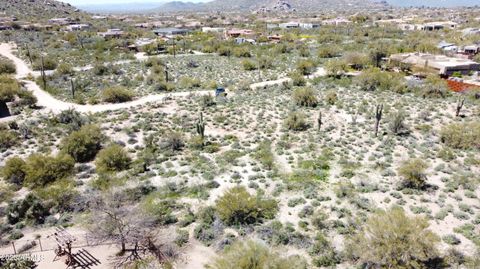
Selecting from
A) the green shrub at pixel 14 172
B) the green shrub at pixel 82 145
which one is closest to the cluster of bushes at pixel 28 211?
the green shrub at pixel 14 172

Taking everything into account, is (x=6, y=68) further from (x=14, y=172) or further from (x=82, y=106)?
(x=14, y=172)

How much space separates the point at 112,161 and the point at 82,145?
12.7 ft

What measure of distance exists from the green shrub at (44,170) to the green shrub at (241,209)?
1111 cm

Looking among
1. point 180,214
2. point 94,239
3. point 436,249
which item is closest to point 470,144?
point 436,249

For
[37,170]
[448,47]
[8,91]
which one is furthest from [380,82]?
[8,91]

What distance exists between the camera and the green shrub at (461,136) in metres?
26.9

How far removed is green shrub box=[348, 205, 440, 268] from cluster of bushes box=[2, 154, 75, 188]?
18.6m

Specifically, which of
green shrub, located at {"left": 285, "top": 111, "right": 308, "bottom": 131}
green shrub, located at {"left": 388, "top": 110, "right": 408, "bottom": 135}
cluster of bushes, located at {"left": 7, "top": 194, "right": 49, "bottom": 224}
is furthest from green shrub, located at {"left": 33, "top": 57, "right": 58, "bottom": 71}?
green shrub, located at {"left": 388, "top": 110, "right": 408, "bottom": 135}

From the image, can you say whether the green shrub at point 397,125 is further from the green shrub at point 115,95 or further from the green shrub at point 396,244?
the green shrub at point 115,95

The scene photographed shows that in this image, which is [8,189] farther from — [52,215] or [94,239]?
[94,239]

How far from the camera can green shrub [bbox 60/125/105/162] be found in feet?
87.2

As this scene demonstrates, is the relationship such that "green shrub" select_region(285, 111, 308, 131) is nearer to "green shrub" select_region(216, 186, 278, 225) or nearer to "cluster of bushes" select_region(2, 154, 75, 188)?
"green shrub" select_region(216, 186, 278, 225)

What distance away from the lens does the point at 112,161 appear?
2478 centimetres

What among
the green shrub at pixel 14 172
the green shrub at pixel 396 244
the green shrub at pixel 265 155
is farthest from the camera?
the green shrub at pixel 265 155
